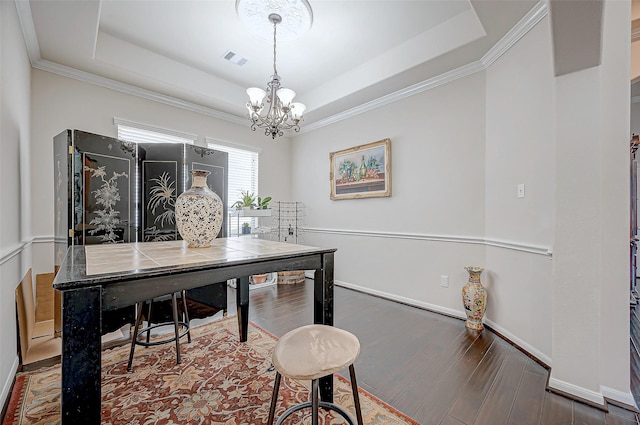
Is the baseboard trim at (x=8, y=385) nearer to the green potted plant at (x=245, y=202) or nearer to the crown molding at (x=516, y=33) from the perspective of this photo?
the green potted plant at (x=245, y=202)

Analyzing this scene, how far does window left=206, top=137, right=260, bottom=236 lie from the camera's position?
4.33m

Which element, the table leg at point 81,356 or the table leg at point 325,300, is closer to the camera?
the table leg at point 81,356

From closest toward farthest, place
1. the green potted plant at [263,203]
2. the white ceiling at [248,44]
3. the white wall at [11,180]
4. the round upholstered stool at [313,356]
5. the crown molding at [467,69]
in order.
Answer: the round upholstered stool at [313,356] < the white wall at [11,180] < the crown molding at [467,69] < the white ceiling at [248,44] < the green potted plant at [263,203]

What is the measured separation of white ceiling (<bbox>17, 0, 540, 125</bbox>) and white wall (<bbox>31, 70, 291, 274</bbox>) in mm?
160

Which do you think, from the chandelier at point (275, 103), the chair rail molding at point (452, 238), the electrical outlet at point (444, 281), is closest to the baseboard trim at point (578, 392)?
the chair rail molding at point (452, 238)

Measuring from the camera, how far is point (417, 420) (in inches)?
59.9

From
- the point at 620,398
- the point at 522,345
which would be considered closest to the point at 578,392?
the point at 620,398

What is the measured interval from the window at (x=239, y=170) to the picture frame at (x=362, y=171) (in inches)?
53.7

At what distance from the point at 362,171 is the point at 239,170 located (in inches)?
80.6

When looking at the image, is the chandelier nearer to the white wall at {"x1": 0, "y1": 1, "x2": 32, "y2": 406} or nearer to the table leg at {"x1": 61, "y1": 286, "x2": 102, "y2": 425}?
the white wall at {"x1": 0, "y1": 1, "x2": 32, "y2": 406}

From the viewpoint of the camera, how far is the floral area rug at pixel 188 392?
1530mm

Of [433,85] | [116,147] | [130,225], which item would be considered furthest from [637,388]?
[116,147]

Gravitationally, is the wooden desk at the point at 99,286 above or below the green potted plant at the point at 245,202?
below

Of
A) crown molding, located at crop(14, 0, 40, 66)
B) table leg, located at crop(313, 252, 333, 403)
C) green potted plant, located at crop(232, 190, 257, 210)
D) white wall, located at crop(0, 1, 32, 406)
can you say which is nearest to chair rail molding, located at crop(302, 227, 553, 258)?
green potted plant, located at crop(232, 190, 257, 210)
